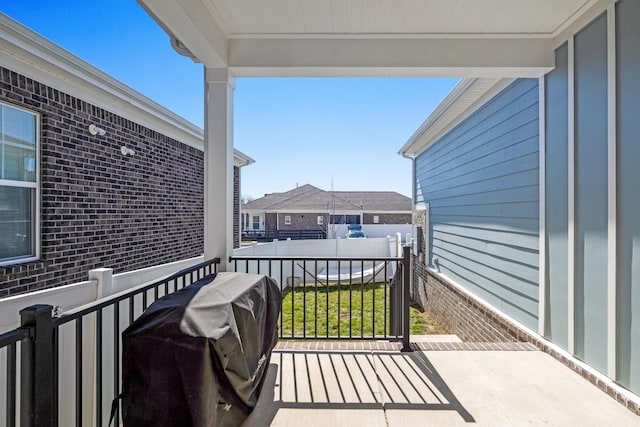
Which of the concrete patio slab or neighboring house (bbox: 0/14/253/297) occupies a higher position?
neighboring house (bbox: 0/14/253/297)

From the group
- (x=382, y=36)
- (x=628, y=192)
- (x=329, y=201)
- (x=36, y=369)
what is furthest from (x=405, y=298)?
(x=329, y=201)

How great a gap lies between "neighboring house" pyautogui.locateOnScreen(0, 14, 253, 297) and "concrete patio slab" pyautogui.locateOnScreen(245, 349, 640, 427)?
2.82 m

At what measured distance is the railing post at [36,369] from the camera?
111 centimetres

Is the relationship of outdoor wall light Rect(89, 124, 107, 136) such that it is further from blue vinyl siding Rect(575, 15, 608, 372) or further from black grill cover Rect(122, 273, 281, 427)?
blue vinyl siding Rect(575, 15, 608, 372)

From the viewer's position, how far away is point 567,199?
2686 mm

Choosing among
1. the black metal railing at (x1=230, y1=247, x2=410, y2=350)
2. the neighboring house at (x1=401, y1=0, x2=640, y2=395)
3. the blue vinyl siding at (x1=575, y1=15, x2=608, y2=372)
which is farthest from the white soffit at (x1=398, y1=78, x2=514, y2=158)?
the black metal railing at (x1=230, y1=247, x2=410, y2=350)

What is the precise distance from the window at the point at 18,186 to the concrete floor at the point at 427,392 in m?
2.79

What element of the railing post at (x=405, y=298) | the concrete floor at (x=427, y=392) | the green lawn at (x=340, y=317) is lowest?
the green lawn at (x=340, y=317)

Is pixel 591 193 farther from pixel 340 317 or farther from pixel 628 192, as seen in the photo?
pixel 340 317

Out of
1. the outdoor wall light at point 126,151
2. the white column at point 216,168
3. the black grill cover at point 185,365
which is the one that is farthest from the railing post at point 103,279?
the outdoor wall light at point 126,151

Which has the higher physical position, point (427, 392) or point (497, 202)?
point (497, 202)

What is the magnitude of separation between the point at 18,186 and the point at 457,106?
5.39 metres

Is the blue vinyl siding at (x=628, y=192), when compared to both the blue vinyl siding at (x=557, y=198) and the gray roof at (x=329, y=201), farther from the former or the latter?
the gray roof at (x=329, y=201)

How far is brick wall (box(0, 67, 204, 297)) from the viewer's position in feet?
11.4
